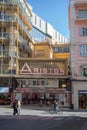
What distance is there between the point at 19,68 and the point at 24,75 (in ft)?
5.70

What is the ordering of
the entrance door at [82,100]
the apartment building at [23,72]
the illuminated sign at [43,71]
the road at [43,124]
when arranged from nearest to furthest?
the road at [43,124] < the entrance door at [82,100] < the apartment building at [23,72] < the illuminated sign at [43,71]

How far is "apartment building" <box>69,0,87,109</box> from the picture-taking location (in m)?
53.5

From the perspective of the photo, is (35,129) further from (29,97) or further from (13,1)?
(13,1)

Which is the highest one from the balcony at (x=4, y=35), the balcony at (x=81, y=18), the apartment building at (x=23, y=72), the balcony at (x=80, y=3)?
the balcony at (x=80, y=3)

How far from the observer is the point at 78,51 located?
55.1m

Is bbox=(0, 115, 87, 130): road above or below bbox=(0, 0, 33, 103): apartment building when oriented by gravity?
below

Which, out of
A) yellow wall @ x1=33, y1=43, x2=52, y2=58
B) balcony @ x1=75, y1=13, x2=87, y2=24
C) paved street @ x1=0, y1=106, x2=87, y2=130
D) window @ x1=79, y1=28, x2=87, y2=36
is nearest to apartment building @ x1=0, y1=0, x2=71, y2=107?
window @ x1=79, y1=28, x2=87, y2=36

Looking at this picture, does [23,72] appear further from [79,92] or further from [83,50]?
[83,50]

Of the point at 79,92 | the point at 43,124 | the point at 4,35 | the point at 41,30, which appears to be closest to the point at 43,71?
the point at 79,92

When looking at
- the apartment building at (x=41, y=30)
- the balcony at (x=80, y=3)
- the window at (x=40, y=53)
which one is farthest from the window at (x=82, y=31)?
the apartment building at (x=41, y=30)

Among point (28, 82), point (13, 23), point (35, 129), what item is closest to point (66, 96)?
point (28, 82)

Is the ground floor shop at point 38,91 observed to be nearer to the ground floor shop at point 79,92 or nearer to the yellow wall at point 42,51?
the ground floor shop at point 79,92

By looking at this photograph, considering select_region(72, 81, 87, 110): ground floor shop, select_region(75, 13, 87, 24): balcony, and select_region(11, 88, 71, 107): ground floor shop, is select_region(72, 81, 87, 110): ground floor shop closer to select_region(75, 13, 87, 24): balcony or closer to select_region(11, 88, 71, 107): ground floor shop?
select_region(11, 88, 71, 107): ground floor shop

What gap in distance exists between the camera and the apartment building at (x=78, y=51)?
53.5 meters
